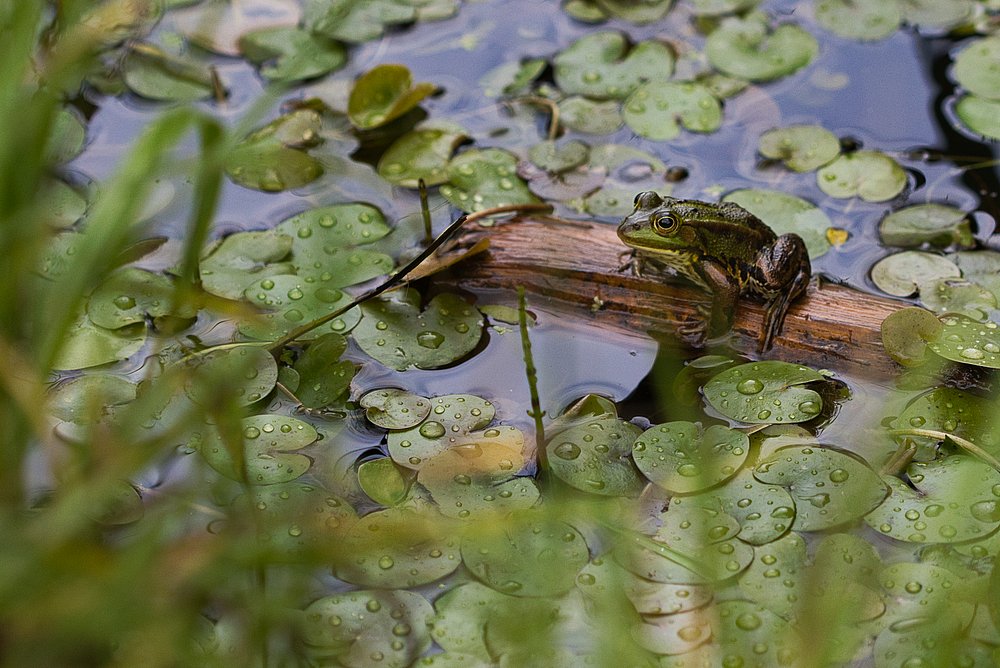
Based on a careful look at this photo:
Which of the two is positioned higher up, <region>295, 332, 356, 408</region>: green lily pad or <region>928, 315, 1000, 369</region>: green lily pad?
<region>928, 315, 1000, 369</region>: green lily pad

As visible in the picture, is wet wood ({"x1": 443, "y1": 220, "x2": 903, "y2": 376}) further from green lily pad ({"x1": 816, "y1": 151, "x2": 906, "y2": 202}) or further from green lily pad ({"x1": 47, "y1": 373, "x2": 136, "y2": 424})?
green lily pad ({"x1": 47, "y1": 373, "x2": 136, "y2": 424})

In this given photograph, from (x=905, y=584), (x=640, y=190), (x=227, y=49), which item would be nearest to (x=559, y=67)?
(x=640, y=190)

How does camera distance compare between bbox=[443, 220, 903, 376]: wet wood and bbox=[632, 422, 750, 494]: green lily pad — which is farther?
bbox=[443, 220, 903, 376]: wet wood

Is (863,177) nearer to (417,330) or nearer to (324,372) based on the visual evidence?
(417,330)

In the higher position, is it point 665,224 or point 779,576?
point 665,224

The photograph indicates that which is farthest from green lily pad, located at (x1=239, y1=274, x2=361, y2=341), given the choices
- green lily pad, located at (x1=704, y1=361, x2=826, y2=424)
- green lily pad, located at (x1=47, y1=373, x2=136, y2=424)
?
green lily pad, located at (x1=704, y1=361, x2=826, y2=424)

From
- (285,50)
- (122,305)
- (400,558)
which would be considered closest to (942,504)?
(400,558)

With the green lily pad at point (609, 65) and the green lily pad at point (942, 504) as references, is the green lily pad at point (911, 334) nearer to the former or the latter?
the green lily pad at point (942, 504)
